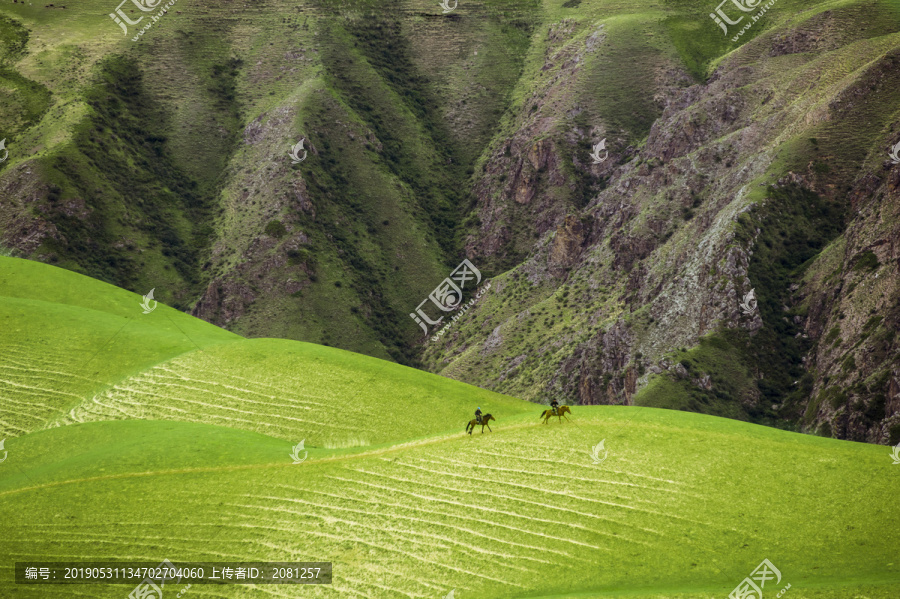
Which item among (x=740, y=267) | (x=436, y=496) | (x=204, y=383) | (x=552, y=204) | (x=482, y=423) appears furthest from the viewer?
(x=552, y=204)

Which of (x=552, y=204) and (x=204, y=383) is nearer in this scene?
(x=204, y=383)

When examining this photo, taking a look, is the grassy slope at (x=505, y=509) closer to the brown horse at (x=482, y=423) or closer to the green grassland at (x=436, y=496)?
the green grassland at (x=436, y=496)

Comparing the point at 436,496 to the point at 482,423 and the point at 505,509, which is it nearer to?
the point at 505,509

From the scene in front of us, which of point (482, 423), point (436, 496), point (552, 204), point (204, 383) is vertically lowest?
point (552, 204)

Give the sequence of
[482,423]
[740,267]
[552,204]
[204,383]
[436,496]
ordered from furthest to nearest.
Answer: [552,204] → [740,267] → [204,383] → [482,423] → [436,496]

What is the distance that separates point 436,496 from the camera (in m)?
31.2

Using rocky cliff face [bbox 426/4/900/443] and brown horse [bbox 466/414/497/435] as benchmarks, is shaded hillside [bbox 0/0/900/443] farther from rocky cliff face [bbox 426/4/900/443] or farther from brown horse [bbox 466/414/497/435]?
brown horse [bbox 466/414/497/435]

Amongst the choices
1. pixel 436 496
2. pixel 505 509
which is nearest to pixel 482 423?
pixel 436 496

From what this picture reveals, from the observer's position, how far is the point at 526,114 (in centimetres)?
19575

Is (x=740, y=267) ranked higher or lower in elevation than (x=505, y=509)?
lower

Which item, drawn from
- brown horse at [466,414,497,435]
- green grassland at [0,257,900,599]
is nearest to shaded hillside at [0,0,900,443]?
green grassland at [0,257,900,599]

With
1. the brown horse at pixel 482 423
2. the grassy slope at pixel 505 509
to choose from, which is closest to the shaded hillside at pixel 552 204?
the grassy slope at pixel 505 509

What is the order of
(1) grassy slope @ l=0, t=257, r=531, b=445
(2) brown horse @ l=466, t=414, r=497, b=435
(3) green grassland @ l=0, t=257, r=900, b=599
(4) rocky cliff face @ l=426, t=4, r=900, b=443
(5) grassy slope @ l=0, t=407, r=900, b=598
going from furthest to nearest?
(4) rocky cliff face @ l=426, t=4, r=900, b=443, (1) grassy slope @ l=0, t=257, r=531, b=445, (2) brown horse @ l=466, t=414, r=497, b=435, (3) green grassland @ l=0, t=257, r=900, b=599, (5) grassy slope @ l=0, t=407, r=900, b=598

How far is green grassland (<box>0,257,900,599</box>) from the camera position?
85.3ft
